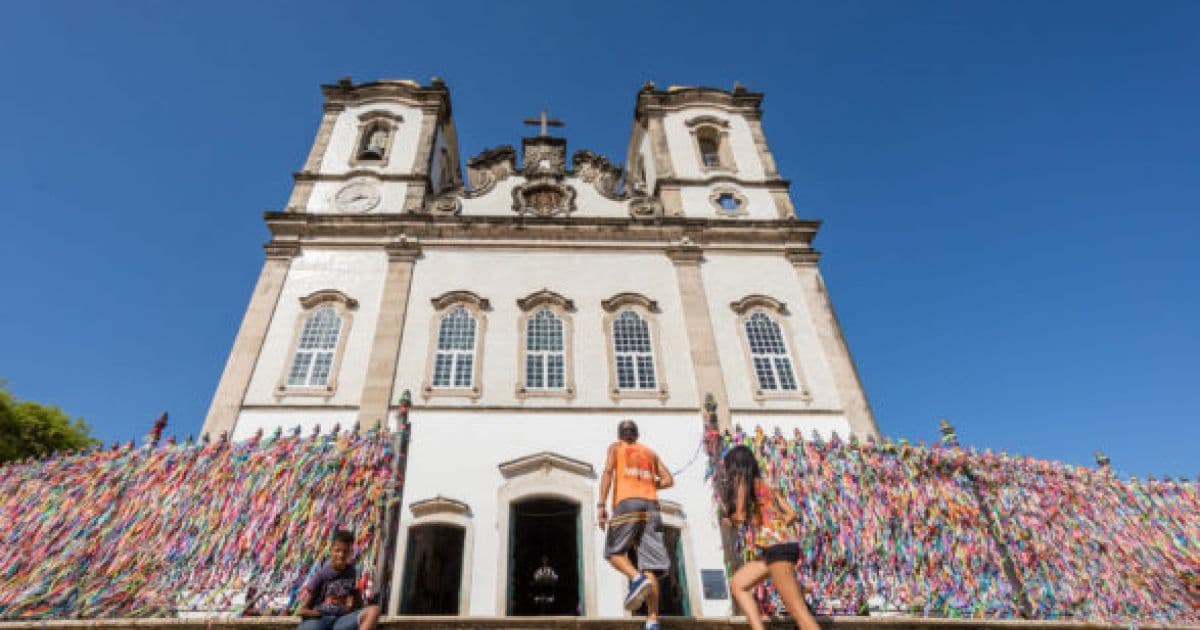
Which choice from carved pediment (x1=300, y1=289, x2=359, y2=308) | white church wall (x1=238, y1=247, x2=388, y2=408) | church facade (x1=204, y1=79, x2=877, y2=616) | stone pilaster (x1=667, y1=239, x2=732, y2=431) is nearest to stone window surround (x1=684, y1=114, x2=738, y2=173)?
church facade (x1=204, y1=79, x2=877, y2=616)

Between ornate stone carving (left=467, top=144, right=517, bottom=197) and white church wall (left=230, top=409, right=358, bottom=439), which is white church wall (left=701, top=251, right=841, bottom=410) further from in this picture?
white church wall (left=230, top=409, right=358, bottom=439)

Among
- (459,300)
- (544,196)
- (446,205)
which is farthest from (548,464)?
(544,196)

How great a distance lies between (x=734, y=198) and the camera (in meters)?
18.4

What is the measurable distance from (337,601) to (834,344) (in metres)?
12.6

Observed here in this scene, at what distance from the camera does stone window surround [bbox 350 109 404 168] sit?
1852 cm

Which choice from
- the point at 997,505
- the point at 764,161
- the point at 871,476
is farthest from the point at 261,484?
the point at 764,161

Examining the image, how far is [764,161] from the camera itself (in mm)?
19625

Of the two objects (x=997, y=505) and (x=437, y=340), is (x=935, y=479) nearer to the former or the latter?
(x=997, y=505)

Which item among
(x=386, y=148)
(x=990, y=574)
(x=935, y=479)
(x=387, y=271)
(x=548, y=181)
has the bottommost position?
(x=990, y=574)

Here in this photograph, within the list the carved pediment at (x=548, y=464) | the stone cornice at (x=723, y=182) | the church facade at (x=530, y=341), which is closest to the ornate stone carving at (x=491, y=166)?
the church facade at (x=530, y=341)

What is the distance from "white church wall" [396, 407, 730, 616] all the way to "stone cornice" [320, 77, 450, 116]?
500 inches

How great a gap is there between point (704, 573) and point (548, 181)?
12.3 m

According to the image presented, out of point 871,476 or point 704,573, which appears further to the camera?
point 704,573

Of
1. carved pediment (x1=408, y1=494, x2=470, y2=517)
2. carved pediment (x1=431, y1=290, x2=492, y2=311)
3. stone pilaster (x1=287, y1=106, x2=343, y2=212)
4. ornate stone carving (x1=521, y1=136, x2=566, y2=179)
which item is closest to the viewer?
carved pediment (x1=408, y1=494, x2=470, y2=517)
